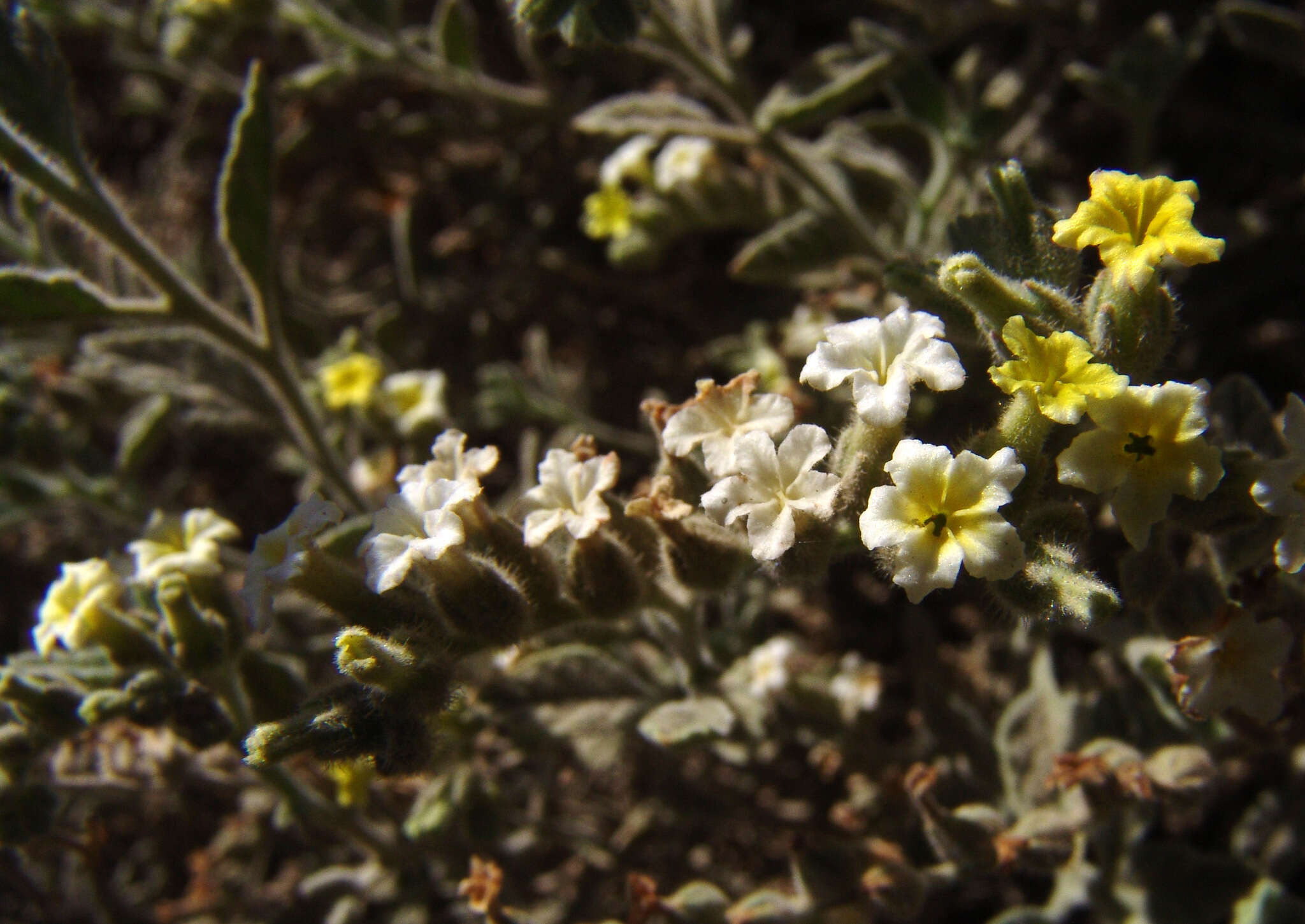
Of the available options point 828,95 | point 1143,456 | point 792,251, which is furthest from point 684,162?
point 1143,456

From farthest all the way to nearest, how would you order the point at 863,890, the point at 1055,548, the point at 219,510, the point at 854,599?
1. the point at 219,510
2. the point at 854,599
3. the point at 863,890
4. the point at 1055,548

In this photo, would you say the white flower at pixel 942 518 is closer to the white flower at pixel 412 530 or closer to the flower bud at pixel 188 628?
the white flower at pixel 412 530

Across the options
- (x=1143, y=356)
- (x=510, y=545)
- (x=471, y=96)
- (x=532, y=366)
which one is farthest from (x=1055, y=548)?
(x=471, y=96)

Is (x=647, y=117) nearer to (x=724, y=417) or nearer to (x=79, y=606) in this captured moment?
(x=724, y=417)

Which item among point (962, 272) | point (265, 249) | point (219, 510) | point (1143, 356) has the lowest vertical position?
point (219, 510)

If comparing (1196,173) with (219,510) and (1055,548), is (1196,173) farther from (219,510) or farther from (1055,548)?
(219,510)

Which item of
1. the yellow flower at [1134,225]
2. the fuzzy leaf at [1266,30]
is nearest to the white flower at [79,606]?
the yellow flower at [1134,225]

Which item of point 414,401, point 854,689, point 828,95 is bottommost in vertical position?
point 854,689
